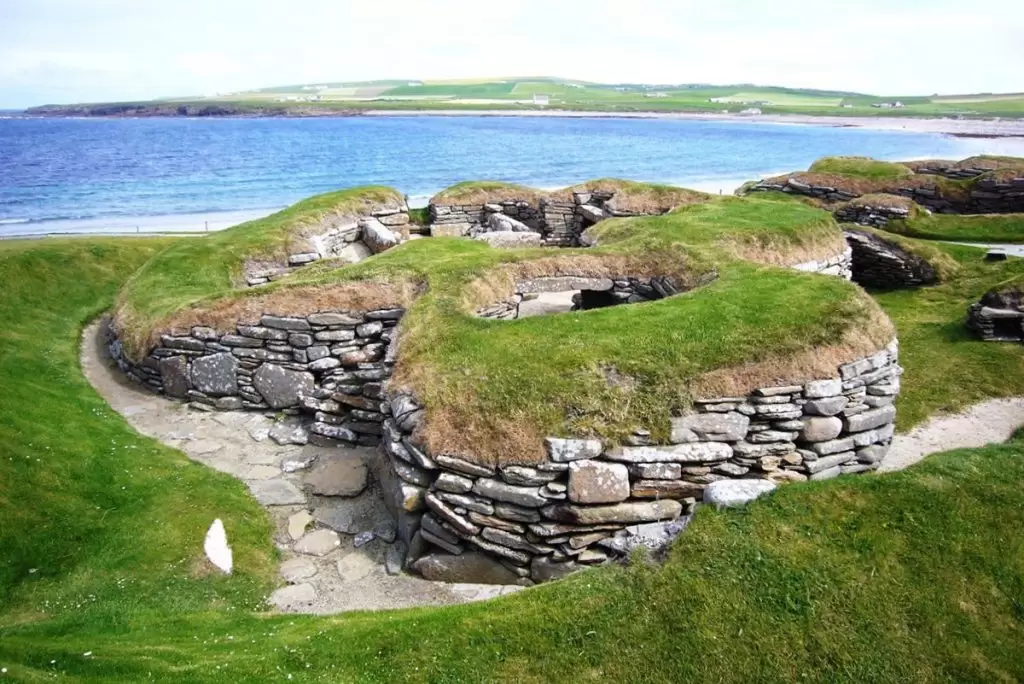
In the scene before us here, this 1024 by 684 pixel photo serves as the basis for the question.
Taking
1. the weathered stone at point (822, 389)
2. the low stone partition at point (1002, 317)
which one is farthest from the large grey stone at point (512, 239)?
the weathered stone at point (822, 389)

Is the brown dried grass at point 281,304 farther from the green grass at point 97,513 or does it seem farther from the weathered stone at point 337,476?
the weathered stone at point 337,476

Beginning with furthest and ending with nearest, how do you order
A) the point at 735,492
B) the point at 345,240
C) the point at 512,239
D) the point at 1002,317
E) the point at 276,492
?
the point at 345,240 → the point at 512,239 → the point at 1002,317 → the point at 276,492 → the point at 735,492

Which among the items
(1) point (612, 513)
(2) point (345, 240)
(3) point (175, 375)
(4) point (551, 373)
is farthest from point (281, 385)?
(2) point (345, 240)

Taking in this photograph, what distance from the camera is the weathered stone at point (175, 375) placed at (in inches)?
615

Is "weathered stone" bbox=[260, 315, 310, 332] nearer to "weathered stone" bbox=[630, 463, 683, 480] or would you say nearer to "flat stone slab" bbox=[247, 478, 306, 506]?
"flat stone slab" bbox=[247, 478, 306, 506]

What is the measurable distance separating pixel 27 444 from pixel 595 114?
20169 centimetres

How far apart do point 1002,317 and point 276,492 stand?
17.7 m

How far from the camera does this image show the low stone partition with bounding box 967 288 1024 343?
16703 mm

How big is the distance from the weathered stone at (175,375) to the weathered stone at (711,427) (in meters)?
11.7

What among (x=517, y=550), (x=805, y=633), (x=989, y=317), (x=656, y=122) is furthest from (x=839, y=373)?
(x=656, y=122)

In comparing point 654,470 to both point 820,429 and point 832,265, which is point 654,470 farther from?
point 832,265

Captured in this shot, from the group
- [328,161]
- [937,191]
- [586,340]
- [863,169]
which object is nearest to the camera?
[586,340]

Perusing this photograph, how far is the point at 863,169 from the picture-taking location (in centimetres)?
3534

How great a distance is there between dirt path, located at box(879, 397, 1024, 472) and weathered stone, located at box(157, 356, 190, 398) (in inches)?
584
